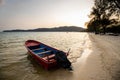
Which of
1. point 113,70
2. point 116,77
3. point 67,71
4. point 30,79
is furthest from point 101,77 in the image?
point 30,79

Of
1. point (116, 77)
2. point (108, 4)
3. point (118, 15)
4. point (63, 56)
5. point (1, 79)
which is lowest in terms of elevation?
point (1, 79)

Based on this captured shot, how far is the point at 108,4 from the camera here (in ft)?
83.8

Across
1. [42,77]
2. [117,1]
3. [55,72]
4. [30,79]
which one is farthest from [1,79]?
[117,1]

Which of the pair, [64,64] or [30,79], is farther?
[64,64]

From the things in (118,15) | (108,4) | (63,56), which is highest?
(108,4)

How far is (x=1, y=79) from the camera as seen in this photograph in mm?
9867

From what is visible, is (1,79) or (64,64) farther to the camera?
(64,64)

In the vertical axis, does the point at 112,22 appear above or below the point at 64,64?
above

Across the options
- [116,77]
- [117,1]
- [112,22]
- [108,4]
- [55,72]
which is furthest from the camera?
[112,22]

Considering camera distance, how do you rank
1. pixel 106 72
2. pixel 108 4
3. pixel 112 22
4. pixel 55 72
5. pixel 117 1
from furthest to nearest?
pixel 112 22 → pixel 108 4 → pixel 117 1 → pixel 55 72 → pixel 106 72

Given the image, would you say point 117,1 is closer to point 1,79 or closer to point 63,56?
point 63,56

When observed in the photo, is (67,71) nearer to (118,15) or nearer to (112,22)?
(118,15)

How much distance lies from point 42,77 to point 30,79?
89 centimetres

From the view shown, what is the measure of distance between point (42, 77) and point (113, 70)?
17.6ft
